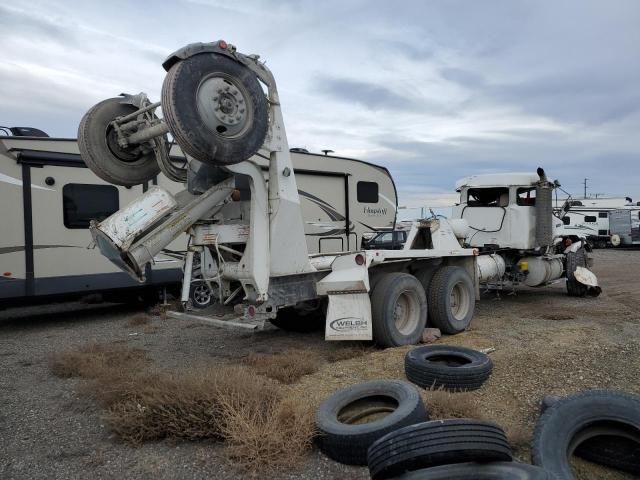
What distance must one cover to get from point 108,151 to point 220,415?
11.8ft

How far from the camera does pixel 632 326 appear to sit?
25.6ft

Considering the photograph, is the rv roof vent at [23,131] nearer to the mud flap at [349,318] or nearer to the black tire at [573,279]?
the mud flap at [349,318]

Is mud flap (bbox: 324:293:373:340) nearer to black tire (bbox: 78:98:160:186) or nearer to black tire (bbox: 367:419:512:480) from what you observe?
black tire (bbox: 78:98:160:186)

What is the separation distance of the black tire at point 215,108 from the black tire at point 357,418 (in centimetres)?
254

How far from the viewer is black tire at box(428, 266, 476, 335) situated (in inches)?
295

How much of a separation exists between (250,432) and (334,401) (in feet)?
2.68

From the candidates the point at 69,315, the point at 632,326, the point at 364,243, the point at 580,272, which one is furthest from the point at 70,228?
the point at 580,272

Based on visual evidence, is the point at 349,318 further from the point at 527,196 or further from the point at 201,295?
the point at 527,196

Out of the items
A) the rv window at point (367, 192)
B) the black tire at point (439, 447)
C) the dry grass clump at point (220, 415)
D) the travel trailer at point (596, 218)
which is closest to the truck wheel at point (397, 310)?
the dry grass clump at point (220, 415)

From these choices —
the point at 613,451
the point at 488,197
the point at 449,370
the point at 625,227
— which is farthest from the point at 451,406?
the point at 625,227

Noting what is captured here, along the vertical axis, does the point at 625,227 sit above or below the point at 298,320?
above

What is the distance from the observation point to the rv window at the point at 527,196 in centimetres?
1080

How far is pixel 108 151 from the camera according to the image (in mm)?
6105

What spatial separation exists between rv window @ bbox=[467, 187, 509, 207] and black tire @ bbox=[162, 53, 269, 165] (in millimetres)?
6928
